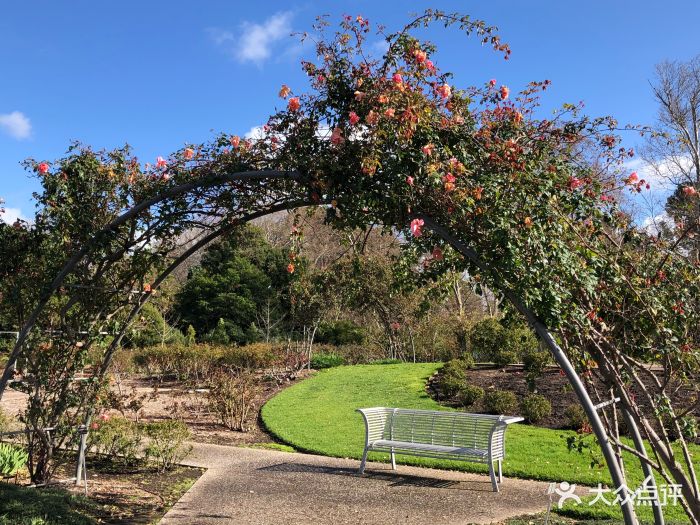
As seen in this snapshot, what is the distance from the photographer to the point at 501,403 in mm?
9781

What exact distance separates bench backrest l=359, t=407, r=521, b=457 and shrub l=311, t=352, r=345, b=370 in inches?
445

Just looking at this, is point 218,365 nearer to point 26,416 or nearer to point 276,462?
point 276,462

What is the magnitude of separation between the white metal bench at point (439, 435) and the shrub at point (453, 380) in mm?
4164

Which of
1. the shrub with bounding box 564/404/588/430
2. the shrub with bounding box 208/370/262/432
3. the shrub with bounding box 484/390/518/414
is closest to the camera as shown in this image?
the shrub with bounding box 564/404/588/430

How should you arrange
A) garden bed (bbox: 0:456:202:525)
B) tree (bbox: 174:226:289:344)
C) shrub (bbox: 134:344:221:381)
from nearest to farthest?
garden bed (bbox: 0:456:202:525), shrub (bbox: 134:344:221:381), tree (bbox: 174:226:289:344)

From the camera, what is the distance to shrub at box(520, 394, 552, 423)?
9.28 meters

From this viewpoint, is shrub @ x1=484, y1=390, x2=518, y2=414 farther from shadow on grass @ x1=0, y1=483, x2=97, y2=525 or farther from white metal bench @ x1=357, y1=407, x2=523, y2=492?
shadow on grass @ x1=0, y1=483, x2=97, y2=525

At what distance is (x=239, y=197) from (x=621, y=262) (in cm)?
280

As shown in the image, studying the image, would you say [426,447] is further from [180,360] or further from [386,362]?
[386,362]

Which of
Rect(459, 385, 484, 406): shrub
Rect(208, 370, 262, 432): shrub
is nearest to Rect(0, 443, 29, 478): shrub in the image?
Rect(208, 370, 262, 432): shrub

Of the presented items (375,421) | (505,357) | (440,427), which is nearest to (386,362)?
(505,357)

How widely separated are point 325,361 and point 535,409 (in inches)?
402

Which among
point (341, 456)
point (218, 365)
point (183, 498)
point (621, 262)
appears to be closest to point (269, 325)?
point (218, 365)

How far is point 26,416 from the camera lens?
18.2 ft
